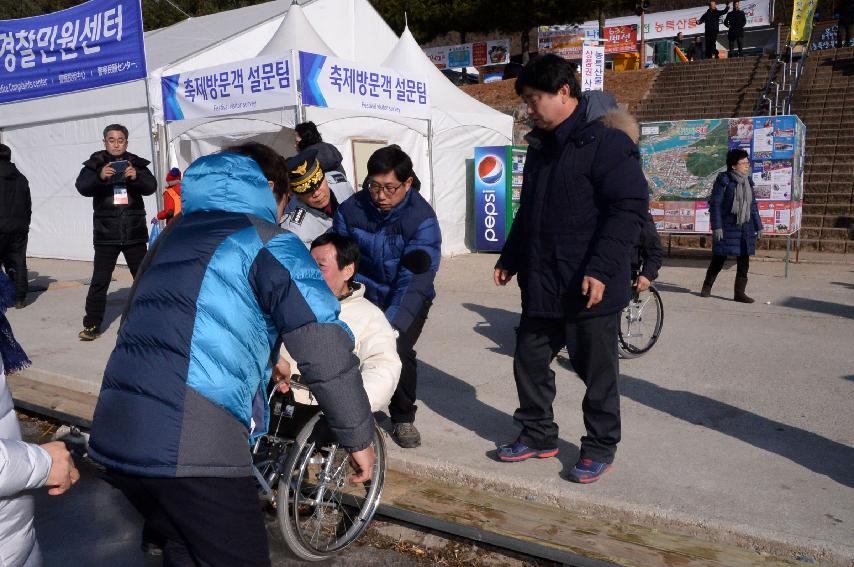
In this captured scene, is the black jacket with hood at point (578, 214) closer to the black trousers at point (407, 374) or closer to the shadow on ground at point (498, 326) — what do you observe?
the black trousers at point (407, 374)

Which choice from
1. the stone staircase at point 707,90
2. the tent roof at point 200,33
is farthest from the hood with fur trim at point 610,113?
the stone staircase at point 707,90

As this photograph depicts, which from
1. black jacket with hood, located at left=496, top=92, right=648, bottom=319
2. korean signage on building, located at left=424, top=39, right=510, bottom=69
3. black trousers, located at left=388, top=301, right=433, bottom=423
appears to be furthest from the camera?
korean signage on building, located at left=424, top=39, right=510, bottom=69

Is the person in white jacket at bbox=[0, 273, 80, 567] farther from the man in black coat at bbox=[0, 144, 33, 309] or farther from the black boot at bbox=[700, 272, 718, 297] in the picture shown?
the black boot at bbox=[700, 272, 718, 297]

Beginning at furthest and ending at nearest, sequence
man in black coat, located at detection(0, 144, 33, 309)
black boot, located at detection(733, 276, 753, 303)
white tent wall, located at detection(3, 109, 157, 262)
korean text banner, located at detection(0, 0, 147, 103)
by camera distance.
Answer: white tent wall, located at detection(3, 109, 157, 262) < korean text banner, located at detection(0, 0, 147, 103) < man in black coat, located at detection(0, 144, 33, 309) < black boot, located at detection(733, 276, 753, 303)

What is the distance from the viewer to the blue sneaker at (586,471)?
3609 mm

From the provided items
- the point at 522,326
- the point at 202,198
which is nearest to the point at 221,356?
the point at 202,198

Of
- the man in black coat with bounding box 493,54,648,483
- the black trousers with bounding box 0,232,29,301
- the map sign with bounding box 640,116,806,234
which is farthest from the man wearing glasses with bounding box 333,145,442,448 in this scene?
the map sign with bounding box 640,116,806,234

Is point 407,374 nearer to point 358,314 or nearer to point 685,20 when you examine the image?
point 358,314

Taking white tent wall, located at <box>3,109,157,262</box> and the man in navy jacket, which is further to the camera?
white tent wall, located at <box>3,109,157,262</box>

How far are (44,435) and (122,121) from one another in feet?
25.8

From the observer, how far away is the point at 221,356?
1.86 m

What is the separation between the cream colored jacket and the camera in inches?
127

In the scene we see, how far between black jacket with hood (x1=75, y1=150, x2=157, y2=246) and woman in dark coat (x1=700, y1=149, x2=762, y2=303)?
6032 millimetres

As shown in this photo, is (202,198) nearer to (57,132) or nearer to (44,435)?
(44,435)
